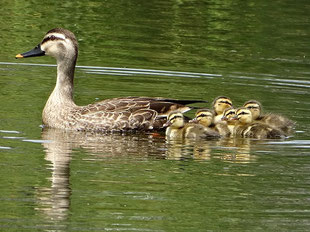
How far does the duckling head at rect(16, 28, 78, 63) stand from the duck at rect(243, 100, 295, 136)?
2.27 meters

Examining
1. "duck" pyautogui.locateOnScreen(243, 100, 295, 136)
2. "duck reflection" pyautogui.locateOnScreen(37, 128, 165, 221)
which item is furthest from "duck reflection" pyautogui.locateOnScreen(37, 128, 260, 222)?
"duck" pyautogui.locateOnScreen(243, 100, 295, 136)

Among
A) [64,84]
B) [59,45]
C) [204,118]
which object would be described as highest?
[59,45]

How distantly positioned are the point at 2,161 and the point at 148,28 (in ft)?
29.4

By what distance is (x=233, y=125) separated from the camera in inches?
419

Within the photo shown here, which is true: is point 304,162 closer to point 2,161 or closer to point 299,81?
point 2,161

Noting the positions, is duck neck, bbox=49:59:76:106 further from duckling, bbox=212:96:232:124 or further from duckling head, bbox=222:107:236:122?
duckling head, bbox=222:107:236:122

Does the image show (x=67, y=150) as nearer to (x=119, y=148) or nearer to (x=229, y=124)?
(x=119, y=148)

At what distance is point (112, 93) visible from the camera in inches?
488

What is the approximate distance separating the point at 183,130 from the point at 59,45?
2.08m

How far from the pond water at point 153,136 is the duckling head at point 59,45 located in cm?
74

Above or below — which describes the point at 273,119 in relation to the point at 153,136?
above

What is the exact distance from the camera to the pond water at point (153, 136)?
7398mm

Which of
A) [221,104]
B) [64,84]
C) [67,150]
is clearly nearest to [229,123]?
[221,104]

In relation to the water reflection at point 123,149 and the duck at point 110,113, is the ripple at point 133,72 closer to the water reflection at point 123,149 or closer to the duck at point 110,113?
the duck at point 110,113
